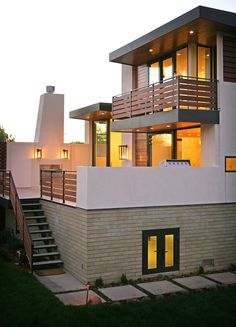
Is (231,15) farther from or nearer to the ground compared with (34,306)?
farther from the ground

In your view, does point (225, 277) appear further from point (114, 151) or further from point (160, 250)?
point (114, 151)

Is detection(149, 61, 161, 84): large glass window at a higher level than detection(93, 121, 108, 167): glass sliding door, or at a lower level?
higher

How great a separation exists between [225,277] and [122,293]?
3393 mm

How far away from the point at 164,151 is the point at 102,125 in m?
6.39

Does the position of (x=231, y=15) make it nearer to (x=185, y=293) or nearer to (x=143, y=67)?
(x=143, y=67)

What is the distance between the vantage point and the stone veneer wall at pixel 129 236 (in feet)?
35.5

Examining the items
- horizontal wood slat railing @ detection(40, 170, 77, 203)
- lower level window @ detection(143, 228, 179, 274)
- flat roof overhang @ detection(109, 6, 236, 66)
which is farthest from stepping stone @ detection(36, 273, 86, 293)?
flat roof overhang @ detection(109, 6, 236, 66)

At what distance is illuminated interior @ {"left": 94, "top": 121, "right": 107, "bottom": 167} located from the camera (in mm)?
21672

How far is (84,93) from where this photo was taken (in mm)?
50656

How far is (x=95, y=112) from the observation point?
64.1ft

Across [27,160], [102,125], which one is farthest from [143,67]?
[27,160]

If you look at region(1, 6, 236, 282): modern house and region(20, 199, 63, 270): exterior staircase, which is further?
region(20, 199, 63, 270): exterior staircase

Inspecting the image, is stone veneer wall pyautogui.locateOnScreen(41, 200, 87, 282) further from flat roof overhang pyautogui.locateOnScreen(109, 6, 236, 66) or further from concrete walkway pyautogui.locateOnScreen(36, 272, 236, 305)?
flat roof overhang pyautogui.locateOnScreen(109, 6, 236, 66)

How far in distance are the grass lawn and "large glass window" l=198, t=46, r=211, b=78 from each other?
305 inches
